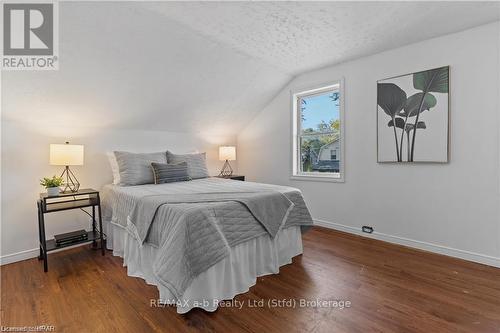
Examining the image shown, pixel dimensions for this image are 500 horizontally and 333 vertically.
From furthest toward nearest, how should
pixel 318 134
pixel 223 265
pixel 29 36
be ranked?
pixel 318 134 → pixel 29 36 → pixel 223 265

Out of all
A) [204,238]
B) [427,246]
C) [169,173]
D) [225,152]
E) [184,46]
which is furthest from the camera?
[225,152]

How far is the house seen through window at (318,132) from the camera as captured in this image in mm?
3564

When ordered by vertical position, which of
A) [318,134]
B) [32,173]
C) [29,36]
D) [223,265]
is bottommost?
[223,265]

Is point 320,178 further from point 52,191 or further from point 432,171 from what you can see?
point 52,191

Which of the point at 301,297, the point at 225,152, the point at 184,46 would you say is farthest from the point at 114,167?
the point at 301,297

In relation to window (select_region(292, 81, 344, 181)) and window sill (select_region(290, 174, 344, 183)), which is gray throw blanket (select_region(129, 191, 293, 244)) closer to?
window sill (select_region(290, 174, 344, 183))

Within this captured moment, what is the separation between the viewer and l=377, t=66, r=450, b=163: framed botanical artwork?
2.57m

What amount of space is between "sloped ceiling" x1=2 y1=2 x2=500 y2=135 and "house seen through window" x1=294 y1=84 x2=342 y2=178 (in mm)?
516

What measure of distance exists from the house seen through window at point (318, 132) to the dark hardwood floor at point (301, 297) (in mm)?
1466

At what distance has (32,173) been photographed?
267 centimetres

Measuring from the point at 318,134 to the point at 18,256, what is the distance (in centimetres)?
394

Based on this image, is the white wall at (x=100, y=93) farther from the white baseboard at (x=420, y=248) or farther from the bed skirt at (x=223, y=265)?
the bed skirt at (x=223, y=265)

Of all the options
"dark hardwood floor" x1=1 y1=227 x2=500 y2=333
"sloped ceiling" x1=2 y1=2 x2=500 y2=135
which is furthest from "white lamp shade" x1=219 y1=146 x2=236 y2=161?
"dark hardwood floor" x1=1 y1=227 x2=500 y2=333

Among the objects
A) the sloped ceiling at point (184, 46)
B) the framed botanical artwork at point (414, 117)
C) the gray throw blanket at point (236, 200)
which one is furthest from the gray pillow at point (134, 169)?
the framed botanical artwork at point (414, 117)
